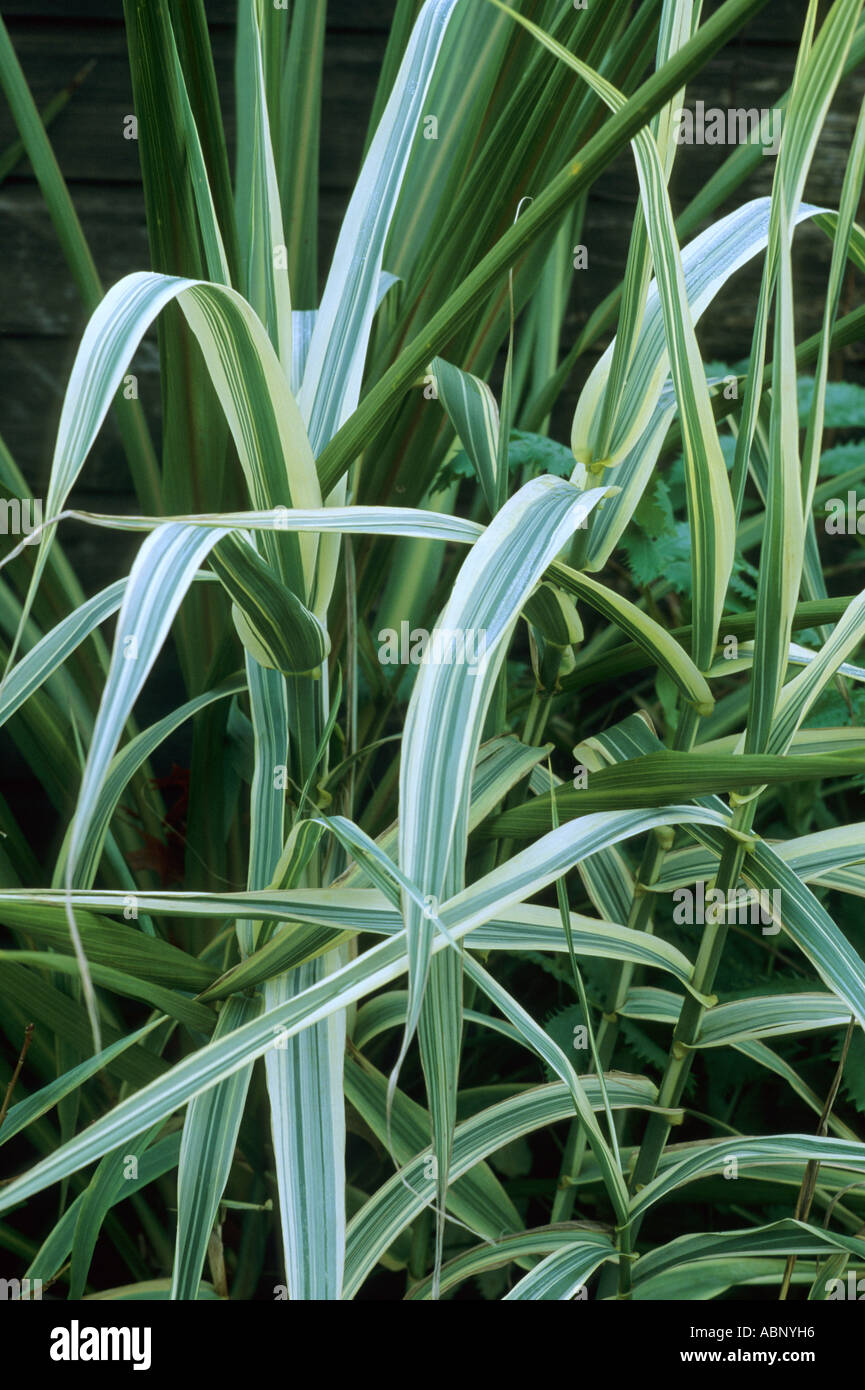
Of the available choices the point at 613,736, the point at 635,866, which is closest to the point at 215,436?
the point at 613,736

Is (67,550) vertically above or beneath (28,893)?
above

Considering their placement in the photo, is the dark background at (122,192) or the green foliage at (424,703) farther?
the dark background at (122,192)

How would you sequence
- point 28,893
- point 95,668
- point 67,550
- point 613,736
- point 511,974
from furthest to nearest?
point 67,550
point 511,974
point 95,668
point 613,736
point 28,893

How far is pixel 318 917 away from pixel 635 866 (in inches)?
13.9

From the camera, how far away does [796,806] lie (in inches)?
24.3

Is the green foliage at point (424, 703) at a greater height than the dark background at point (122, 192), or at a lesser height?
lesser

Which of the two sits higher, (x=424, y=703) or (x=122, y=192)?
(x=122, y=192)

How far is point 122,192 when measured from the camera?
92 cm

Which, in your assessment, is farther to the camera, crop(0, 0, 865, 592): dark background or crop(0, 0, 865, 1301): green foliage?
crop(0, 0, 865, 592): dark background

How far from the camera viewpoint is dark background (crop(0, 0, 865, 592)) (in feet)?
2.92

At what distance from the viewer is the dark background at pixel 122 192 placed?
2.92 ft

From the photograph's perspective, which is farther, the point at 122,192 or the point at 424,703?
the point at 122,192

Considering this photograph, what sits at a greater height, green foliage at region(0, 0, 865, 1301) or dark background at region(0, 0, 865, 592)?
dark background at region(0, 0, 865, 592)
